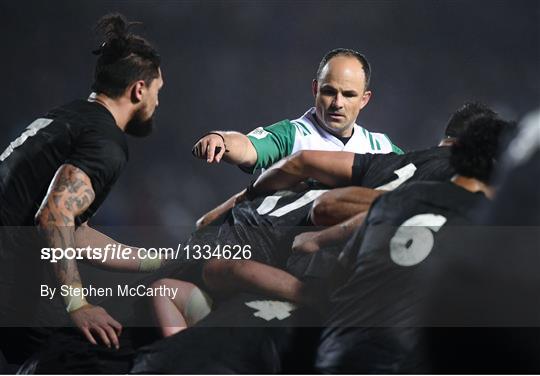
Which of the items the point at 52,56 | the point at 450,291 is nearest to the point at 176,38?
the point at 52,56

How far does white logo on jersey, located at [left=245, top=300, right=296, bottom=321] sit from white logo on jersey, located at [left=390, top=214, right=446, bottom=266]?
1.17 ft

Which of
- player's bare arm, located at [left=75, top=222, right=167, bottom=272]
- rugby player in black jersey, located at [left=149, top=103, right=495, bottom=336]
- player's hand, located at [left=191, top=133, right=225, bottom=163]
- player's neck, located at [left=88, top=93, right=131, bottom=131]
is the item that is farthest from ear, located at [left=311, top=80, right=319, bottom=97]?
player's bare arm, located at [left=75, top=222, right=167, bottom=272]

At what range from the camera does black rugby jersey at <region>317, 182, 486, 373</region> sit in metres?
1.99

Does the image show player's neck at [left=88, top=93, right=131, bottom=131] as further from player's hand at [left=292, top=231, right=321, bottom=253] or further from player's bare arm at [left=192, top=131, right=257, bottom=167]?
player's hand at [left=292, top=231, right=321, bottom=253]

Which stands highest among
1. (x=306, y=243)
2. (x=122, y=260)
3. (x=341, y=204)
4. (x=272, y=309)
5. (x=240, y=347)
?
(x=341, y=204)

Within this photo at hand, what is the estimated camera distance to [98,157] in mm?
2197

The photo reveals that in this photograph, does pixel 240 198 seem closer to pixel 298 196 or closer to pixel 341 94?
pixel 298 196

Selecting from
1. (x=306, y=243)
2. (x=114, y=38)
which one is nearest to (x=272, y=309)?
(x=306, y=243)

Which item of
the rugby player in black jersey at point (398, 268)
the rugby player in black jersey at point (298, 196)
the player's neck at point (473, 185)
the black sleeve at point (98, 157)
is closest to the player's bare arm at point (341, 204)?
the rugby player in black jersey at point (298, 196)

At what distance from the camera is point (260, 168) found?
2436mm

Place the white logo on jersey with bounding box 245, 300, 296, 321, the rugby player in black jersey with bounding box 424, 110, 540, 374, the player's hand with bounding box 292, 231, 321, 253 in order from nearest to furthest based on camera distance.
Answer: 1. the rugby player in black jersey with bounding box 424, 110, 540, 374
2. the white logo on jersey with bounding box 245, 300, 296, 321
3. the player's hand with bounding box 292, 231, 321, 253

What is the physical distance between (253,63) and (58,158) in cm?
78

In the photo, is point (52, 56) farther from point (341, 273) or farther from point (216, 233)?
point (341, 273)

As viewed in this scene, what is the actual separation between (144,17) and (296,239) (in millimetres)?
1002
